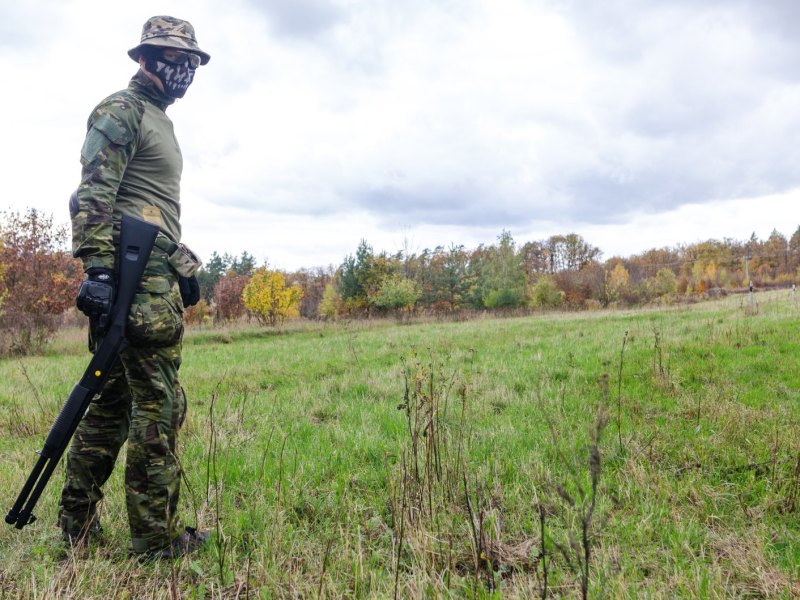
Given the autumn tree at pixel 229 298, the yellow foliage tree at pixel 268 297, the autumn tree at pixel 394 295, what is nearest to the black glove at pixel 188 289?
the yellow foliage tree at pixel 268 297

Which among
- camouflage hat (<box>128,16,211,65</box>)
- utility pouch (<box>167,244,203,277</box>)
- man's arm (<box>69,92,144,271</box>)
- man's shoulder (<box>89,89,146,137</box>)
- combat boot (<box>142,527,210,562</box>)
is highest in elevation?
camouflage hat (<box>128,16,211,65</box>)

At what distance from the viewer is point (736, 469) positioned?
312cm

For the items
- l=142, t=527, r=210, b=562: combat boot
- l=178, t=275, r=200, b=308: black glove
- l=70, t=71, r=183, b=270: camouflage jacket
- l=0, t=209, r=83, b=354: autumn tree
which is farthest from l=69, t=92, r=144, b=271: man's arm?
l=0, t=209, r=83, b=354: autumn tree

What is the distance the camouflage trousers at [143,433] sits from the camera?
2.33 meters

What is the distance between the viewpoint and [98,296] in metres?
2.16

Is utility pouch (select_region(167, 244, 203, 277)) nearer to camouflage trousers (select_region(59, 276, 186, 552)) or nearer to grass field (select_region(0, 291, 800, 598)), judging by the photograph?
camouflage trousers (select_region(59, 276, 186, 552))

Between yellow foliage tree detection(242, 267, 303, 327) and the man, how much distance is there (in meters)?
22.9

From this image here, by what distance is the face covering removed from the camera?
2.57m

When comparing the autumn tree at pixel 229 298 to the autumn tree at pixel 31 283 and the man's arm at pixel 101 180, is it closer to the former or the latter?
the autumn tree at pixel 31 283

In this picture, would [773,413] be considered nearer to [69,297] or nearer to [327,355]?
[327,355]

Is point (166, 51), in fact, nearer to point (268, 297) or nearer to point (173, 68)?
point (173, 68)

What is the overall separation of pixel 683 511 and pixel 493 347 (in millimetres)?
7638

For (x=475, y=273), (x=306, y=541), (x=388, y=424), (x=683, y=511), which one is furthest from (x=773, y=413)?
(x=475, y=273)

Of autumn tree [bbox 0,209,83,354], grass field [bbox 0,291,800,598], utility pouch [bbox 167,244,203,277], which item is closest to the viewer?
grass field [bbox 0,291,800,598]
